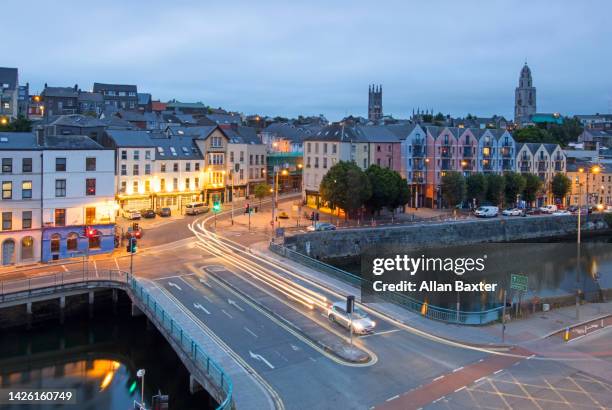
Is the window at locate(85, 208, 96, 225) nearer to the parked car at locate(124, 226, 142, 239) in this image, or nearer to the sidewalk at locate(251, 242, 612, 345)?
the parked car at locate(124, 226, 142, 239)

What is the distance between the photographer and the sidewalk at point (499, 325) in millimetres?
29406

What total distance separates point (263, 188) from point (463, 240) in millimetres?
27740

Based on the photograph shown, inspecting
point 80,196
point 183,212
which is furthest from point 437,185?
point 80,196

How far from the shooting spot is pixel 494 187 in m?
83.1

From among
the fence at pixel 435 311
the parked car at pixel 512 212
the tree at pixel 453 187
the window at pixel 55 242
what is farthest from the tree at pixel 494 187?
the window at pixel 55 242

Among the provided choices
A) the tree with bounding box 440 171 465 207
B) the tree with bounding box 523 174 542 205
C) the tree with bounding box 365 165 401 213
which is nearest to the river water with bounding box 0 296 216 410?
the tree with bounding box 365 165 401 213

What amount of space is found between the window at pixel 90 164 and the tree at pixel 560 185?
76.5m

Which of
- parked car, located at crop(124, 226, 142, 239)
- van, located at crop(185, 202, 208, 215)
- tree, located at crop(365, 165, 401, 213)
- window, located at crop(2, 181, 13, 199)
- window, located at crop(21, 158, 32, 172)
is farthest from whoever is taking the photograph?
van, located at crop(185, 202, 208, 215)

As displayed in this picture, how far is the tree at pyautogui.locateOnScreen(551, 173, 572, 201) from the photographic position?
9431cm

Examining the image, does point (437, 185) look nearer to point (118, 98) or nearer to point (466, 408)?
point (466, 408)

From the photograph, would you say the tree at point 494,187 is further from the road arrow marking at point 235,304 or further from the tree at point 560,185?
the road arrow marking at point 235,304

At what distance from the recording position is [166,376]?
30.8 m

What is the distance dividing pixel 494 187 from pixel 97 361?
65593 millimetres

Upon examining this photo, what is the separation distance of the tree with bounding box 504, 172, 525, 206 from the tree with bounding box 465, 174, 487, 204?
4568 millimetres
